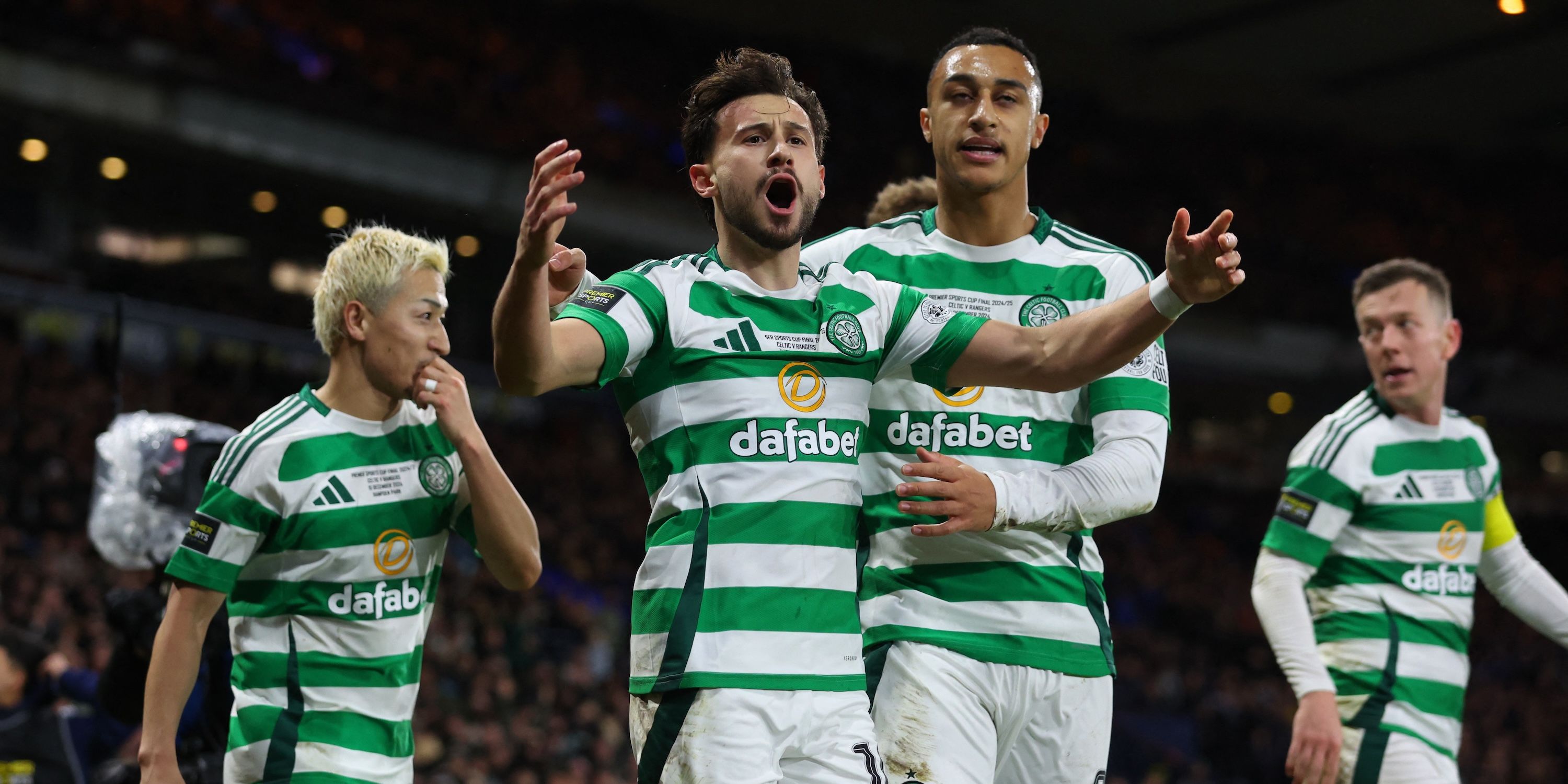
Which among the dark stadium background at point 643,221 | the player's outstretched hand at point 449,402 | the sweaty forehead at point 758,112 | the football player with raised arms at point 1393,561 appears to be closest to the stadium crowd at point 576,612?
the dark stadium background at point 643,221

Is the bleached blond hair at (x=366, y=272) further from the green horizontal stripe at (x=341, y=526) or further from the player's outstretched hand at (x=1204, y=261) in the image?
the player's outstretched hand at (x=1204, y=261)

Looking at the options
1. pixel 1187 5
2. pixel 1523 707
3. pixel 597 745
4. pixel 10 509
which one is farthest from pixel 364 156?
pixel 1523 707

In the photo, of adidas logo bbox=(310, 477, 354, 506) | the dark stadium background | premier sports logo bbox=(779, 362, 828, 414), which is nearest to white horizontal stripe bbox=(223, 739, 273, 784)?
adidas logo bbox=(310, 477, 354, 506)

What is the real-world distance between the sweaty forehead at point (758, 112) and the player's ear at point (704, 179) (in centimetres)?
12

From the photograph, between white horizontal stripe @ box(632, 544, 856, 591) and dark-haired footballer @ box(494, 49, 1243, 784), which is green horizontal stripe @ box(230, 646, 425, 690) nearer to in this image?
dark-haired footballer @ box(494, 49, 1243, 784)

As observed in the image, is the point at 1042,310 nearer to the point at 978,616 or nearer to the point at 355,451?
the point at 978,616

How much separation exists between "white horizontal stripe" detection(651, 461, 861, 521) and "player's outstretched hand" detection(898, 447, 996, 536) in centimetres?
16

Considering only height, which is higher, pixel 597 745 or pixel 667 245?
pixel 667 245

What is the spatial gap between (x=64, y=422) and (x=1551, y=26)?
1892cm

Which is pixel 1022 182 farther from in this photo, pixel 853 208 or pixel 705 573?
pixel 853 208

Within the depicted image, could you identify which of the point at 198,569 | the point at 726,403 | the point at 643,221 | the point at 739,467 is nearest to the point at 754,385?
the point at 726,403

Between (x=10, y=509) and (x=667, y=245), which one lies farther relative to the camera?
(x=667, y=245)

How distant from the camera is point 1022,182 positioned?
12.9 ft

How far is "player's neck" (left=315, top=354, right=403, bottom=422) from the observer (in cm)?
406
